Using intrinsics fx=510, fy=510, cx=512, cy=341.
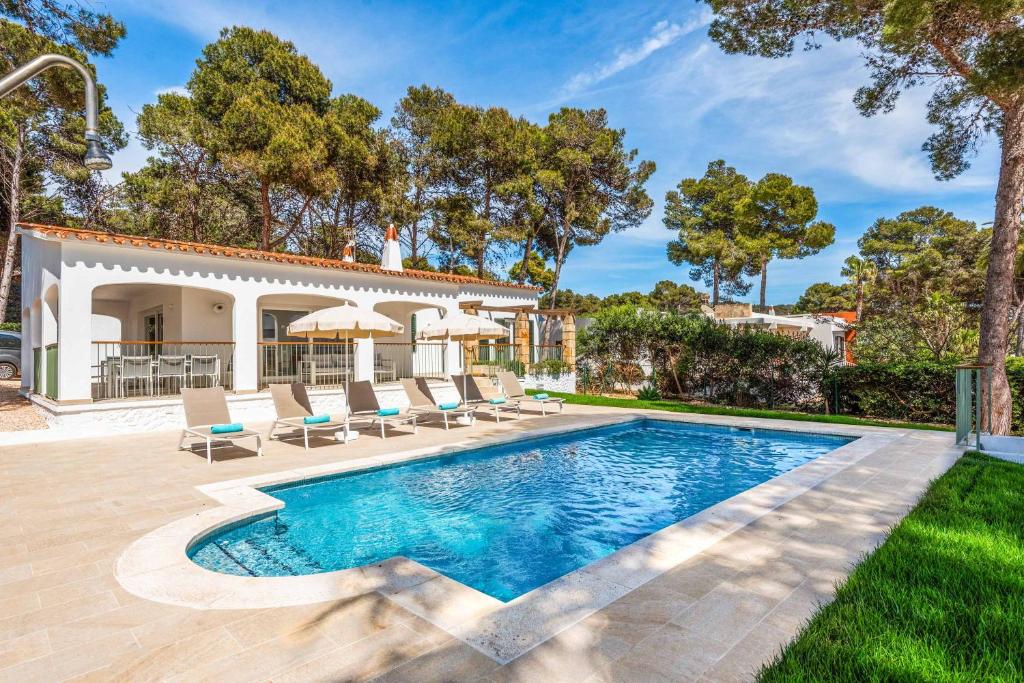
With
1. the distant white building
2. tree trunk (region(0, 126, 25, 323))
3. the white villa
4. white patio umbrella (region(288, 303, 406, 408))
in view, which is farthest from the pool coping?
tree trunk (region(0, 126, 25, 323))

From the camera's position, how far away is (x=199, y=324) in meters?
15.7

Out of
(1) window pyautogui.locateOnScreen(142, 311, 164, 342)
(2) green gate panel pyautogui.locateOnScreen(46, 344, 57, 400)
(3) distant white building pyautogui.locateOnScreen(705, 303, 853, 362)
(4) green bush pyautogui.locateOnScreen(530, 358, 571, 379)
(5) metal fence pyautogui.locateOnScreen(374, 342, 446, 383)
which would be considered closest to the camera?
(2) green gate panel pyautogui.locateOnScreen(46, 344, 57, 400)

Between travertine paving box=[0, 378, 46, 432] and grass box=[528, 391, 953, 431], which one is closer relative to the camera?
travertine paving box=[0, 378, 46, 432]

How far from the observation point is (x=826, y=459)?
26.1 feet

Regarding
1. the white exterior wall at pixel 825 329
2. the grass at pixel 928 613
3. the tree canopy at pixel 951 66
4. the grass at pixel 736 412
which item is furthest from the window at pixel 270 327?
the white exterior wall at pixel 825 329

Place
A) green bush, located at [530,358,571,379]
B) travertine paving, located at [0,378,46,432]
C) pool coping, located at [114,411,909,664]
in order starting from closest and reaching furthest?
pool coping, located at [114,411,909,664]
travertine paving, located at [0,378,46,432]
green bush, located at [530,358,571,379]

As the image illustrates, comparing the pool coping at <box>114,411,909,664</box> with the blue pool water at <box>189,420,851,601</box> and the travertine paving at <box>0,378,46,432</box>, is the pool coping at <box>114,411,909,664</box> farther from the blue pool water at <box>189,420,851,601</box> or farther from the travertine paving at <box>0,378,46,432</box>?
the travertine paving at <box>0,378,46,432</box>

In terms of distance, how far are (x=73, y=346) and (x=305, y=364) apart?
18.4ft

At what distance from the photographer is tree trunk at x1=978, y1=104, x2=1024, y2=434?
10.3 m

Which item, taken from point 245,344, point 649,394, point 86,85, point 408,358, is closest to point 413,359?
point 408,358

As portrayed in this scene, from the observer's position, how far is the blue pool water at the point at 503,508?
4969mm

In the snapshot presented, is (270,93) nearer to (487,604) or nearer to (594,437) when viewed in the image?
(594,437)

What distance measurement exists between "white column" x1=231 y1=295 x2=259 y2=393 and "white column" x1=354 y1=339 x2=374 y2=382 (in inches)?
116

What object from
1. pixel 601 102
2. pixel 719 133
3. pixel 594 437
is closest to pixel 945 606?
pixel 594 437
